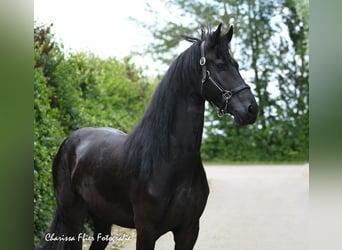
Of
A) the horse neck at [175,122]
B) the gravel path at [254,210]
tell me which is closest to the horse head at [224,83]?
the horse neck at [175,122]

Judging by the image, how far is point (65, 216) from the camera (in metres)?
3.39

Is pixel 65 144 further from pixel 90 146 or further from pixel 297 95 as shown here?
pixel 297 95

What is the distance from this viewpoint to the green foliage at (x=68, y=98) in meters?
3.69

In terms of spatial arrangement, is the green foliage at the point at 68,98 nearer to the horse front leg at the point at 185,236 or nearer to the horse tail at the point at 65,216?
the horse tail at the point at 65,216

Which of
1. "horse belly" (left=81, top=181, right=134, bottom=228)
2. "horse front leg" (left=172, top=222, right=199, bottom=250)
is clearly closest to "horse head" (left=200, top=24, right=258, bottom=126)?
"horse front leg" (left=172, top=222, right=199, bottom=250)

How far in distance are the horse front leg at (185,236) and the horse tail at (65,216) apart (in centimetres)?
88

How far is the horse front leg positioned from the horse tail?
0.88 m

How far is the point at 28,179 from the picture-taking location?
3.28m

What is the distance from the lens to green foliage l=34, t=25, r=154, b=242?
12.1 feet

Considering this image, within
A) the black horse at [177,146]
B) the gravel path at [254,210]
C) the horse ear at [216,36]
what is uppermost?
the horse ear at [216,36]

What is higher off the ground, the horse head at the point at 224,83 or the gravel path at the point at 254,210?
the horse head at the point at 224,83

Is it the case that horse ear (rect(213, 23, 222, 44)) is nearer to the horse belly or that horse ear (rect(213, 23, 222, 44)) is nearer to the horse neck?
the horse neck

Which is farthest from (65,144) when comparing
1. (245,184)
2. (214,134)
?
(245,184)

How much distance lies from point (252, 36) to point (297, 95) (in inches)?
27.5
